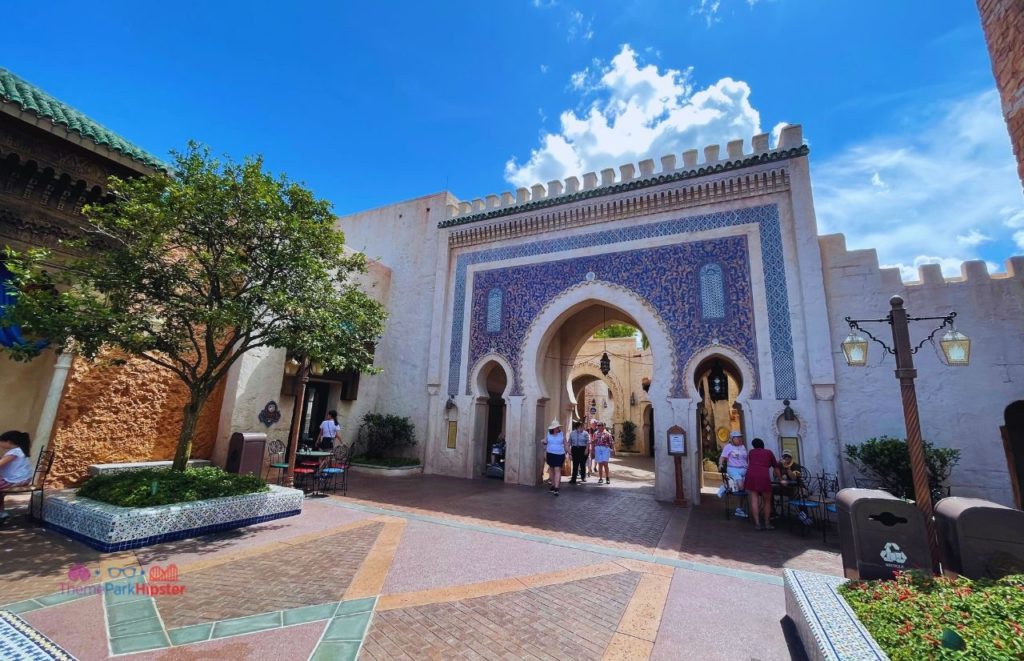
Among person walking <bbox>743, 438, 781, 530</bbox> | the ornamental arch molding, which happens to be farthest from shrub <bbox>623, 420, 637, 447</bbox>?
Answer: person walking <bbox>743, 438, 781, 530</bbox>

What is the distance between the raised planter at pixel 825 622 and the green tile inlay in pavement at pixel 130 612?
4.67m

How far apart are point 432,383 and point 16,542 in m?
7.96

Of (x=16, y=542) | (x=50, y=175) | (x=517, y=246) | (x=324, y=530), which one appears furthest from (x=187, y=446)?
(x=517, y=246)

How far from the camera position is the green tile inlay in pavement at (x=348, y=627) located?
9.92 ft

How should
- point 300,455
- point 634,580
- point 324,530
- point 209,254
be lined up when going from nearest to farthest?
1. point 634,580
2. point 324,530
3. point 209,254
4. point 300,455

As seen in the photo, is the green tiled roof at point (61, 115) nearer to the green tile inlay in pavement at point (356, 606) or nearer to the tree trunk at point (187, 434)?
the tree trunk at point (187, 434)

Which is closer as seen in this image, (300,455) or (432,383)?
(300,455)

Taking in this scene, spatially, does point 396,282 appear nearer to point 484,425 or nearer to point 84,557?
point 484,425

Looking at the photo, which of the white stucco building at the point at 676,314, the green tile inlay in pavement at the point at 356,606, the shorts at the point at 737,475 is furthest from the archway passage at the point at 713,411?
the green tile inlay in pavement at the point at 356,606

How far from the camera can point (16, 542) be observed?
4824 millimetres

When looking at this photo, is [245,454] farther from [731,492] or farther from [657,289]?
[657,289]

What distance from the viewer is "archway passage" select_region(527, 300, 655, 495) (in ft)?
41.7

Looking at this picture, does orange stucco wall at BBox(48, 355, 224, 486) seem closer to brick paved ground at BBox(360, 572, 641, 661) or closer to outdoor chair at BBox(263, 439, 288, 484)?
outdoor chair at BBox(263, 439, 288, 484)

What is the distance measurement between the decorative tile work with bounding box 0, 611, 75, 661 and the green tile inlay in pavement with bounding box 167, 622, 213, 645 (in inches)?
20.1
